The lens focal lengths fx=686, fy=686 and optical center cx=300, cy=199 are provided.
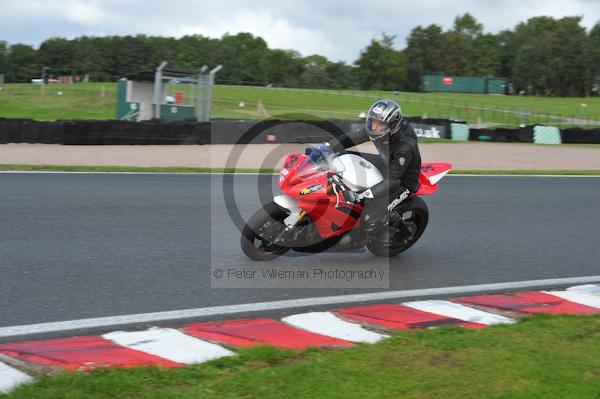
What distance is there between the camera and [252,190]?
1258 centimetres

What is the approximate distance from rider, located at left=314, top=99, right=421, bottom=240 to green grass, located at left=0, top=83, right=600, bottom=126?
86.1 feet

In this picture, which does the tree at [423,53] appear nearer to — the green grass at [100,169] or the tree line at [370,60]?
the tree line at [370,60]

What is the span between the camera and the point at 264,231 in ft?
21.6

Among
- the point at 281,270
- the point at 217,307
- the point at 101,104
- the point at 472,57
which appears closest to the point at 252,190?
the point at 281,270

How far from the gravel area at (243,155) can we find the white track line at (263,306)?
10884 mm

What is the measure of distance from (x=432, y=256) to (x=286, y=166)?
→ 2.19 meters

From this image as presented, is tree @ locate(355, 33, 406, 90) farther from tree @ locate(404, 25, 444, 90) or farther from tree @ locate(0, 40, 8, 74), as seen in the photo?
tree @ locate(0, 40, 8, 74)

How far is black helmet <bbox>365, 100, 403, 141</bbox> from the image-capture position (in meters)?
6.59

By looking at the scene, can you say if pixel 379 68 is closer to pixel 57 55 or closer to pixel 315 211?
pixel 57 55

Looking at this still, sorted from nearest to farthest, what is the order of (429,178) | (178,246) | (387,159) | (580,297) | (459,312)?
1. (459,312)
2. (580,297)
3. (387,159)
4. (429,178)
5. (178,246)

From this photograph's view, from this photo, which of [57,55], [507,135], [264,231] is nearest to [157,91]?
[507,135]

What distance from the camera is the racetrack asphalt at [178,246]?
18.8 ft

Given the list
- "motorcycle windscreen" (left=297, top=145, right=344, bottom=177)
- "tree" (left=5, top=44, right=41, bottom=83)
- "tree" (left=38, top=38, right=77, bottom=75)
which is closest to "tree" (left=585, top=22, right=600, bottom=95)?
"tree" (left=38, top=38, right=77, bottom=75)

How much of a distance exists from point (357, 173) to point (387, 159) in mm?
454
